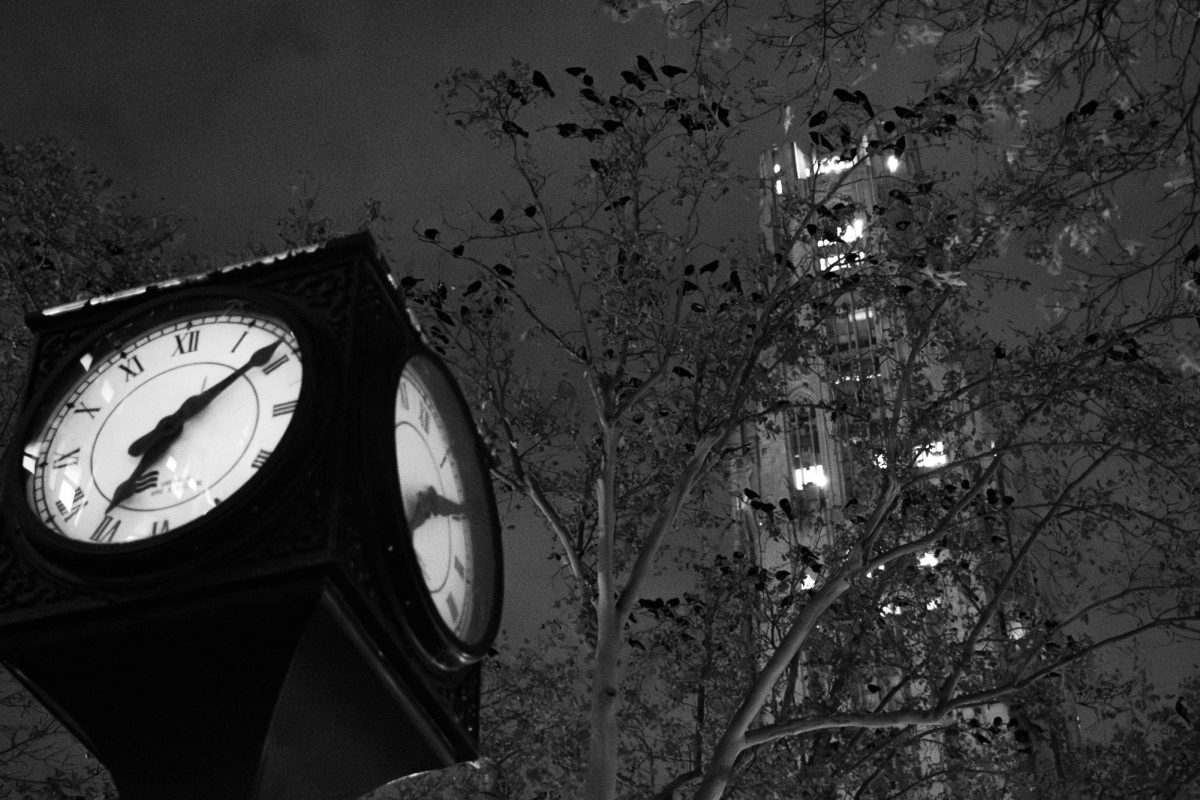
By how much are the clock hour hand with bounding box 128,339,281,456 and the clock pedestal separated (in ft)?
0.88

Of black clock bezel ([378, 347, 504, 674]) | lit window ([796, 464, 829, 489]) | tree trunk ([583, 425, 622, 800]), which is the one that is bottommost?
black clock bezel ([378, 347, 504, 674])

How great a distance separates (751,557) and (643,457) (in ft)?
9.12

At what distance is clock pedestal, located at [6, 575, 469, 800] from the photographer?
1578 mm

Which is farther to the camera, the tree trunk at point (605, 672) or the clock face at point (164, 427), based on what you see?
the tree trunk at point (605, 672)

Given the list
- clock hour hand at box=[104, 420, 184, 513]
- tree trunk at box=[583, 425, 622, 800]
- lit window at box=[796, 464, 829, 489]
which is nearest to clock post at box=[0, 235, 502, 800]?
clock hour hand at box=[104, 420, 184, 513]

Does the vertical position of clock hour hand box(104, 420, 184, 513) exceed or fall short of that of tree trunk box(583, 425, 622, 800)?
it falls short

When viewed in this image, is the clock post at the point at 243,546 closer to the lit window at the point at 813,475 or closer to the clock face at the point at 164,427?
the clock face at the point at 164,427

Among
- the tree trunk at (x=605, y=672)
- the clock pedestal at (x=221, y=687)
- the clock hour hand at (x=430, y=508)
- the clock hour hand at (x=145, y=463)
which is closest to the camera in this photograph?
the clock pedestal at (x=221, y=687)

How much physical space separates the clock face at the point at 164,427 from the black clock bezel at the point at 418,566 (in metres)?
0.17

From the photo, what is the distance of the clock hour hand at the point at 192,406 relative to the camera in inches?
68.6

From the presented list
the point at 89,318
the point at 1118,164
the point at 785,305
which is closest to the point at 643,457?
the point at 785,305

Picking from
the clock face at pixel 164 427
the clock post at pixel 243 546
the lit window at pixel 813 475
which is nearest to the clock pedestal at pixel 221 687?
the clock post at pixel 243 546

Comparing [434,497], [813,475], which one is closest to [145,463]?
[434,497]

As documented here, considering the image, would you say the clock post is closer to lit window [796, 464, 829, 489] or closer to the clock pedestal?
the clock pedestal
